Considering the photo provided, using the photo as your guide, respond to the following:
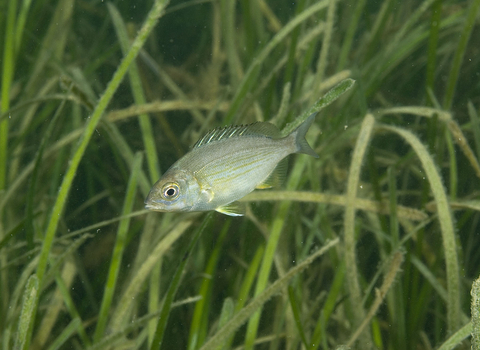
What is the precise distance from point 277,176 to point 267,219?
1265 mm

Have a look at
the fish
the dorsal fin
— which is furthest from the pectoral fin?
the dorsal fin

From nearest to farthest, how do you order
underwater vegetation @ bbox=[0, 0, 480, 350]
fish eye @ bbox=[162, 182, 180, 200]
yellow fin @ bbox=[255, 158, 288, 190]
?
1. fish eye @ bbox=[162, 182, 180, 200]
2. yellow fin @ bbox=[255, 158, 288, 190]
3. underwater vegetation @ bbox=[0, 0, 480, 350]

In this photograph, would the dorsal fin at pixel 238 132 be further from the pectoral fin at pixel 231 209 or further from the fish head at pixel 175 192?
the pectoral fin at pixel 231 209

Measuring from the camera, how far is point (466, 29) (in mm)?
2633

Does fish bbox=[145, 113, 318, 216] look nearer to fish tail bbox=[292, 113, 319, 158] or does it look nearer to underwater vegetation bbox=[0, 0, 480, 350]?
fish tail bbox=[292, 113, 319, 158]

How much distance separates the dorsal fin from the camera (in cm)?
154

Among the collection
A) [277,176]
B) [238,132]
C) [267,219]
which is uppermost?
[238,132]

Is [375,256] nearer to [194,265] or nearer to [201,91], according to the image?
[194,265]

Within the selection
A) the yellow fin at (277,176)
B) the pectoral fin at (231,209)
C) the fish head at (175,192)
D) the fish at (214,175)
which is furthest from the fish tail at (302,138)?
the fish head at (175,192)

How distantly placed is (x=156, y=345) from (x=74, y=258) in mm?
1544

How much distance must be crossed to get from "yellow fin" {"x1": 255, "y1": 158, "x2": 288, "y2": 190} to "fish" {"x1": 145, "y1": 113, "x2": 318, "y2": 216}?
0.11 meters

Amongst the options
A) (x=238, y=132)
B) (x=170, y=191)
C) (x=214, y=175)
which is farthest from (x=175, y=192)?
(x=238, y=132)

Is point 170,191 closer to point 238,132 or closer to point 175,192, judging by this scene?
point 175,192

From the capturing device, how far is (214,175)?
1.54 m
